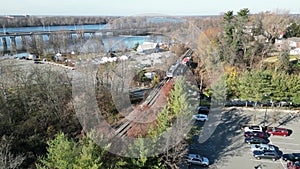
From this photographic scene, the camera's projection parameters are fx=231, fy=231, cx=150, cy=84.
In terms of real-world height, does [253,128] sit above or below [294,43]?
below

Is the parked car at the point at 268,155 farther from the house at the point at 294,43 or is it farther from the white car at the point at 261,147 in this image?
the house at the point at 294,43

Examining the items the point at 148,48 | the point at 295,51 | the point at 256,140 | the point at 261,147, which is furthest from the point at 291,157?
the point at 148,48

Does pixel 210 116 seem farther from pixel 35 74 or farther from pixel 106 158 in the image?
pixel 35 74

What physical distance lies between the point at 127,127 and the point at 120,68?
554 centimetres

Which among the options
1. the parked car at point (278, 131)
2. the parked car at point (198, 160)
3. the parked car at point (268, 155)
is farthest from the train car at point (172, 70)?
the parked car at point (268, 155)

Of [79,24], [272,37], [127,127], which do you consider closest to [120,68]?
[127,127]

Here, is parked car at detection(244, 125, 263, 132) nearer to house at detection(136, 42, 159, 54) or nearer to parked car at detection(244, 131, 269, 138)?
parked car at detection(244, 131, 269, 138)

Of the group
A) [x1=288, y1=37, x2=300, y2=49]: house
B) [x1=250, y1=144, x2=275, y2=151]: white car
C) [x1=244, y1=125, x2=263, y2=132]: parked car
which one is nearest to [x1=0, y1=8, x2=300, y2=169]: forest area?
[x1=244, y1=125, x2=263, y2=132]: parked car

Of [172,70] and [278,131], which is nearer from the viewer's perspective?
[278,131]

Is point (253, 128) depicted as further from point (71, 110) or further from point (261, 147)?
point (71, 110)

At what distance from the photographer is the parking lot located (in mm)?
9773

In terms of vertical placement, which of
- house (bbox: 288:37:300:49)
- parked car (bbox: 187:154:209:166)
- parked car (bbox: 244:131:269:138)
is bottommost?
parked car (bbox: 187:154:209:166)

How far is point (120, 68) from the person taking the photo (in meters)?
14.8

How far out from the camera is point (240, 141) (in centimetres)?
1151
